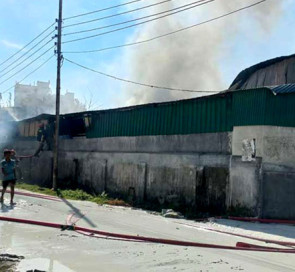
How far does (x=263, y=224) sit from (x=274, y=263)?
4270mm

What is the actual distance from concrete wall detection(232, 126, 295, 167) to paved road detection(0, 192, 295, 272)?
1.80 meters

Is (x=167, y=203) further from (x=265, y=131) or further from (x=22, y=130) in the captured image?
(x=22, y=130)

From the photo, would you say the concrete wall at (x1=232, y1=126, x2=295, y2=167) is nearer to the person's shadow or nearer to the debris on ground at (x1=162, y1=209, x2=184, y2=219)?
the debris on ground at (x1=162, y1=209, x2=184, y2=219)

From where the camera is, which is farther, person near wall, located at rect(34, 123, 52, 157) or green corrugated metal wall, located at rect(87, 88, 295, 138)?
person near wall, located at rect(34, 123, 52, 157)

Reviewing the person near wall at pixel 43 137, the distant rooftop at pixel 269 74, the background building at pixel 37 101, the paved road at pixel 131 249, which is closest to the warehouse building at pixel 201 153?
the paved road at pixel 131 249

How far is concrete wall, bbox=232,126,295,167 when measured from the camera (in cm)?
1088

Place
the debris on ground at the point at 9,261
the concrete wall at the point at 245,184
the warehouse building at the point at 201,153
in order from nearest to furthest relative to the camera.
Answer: the debris on ground at the point at 9,261
the concrete wall at the point at 245,184
the warehouse building at the point at 201,153

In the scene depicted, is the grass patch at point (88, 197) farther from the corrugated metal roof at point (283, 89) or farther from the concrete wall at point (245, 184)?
the corrugated metal roof at point (283, 89)

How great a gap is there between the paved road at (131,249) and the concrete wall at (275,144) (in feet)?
5.91

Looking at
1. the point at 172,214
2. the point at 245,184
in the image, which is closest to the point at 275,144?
the point at 245,184

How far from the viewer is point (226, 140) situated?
1198 centimetres

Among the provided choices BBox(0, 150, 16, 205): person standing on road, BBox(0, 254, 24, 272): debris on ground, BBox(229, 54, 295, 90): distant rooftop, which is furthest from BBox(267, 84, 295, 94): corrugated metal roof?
BBox(0, 150, 16, 205): person standing on road

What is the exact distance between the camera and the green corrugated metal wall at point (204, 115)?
11.0 m

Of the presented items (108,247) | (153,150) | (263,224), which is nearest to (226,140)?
(263,224)
